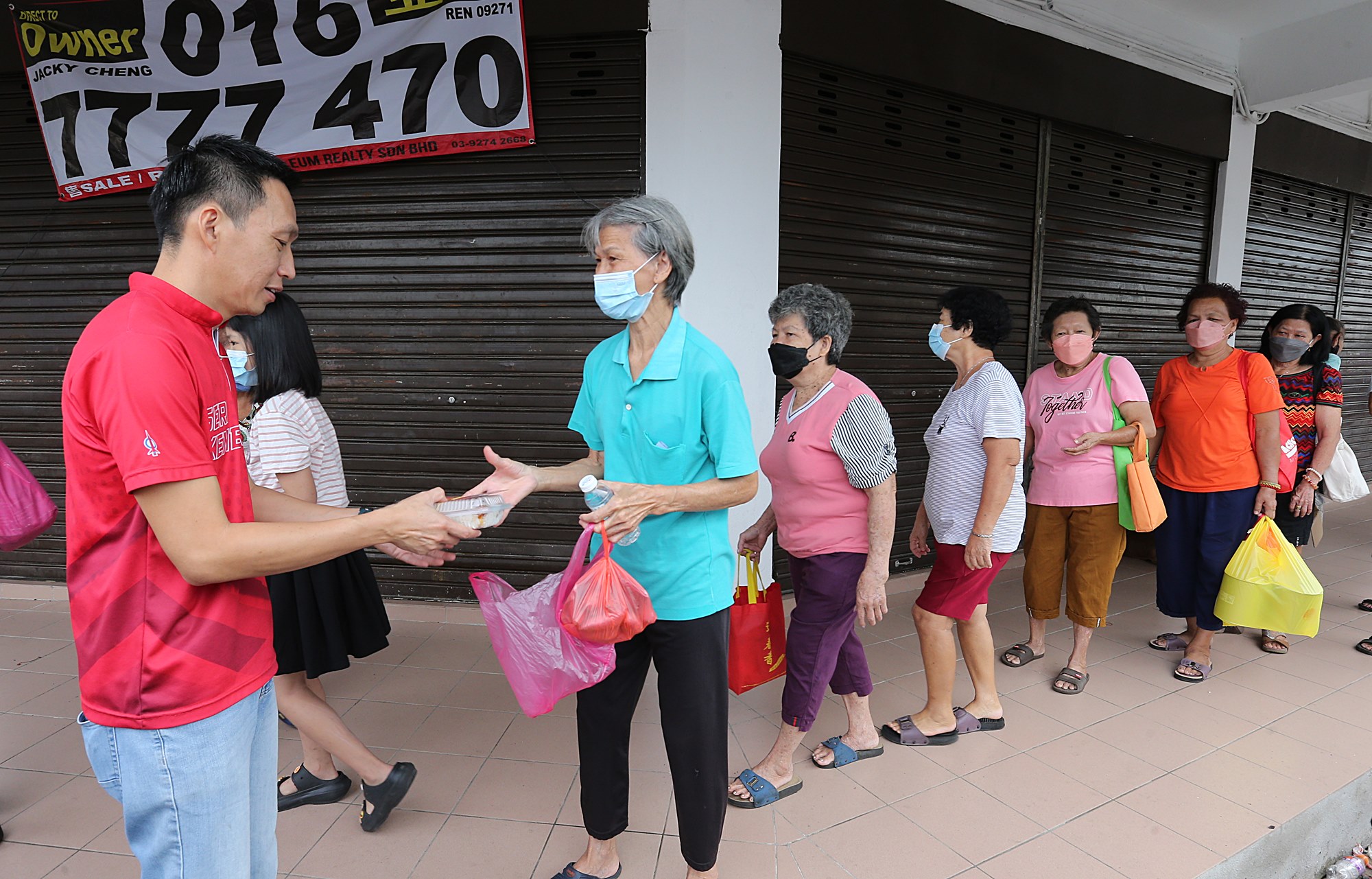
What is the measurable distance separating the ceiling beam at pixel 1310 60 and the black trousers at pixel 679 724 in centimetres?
666

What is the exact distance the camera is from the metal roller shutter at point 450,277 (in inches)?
153

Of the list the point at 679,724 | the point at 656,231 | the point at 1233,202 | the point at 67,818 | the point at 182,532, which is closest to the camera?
the point at 182,532

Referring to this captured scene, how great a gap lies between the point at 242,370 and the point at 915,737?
2752 mm

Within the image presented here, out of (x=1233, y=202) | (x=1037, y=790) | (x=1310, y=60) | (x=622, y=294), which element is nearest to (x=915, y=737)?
(x=1037, y=790)

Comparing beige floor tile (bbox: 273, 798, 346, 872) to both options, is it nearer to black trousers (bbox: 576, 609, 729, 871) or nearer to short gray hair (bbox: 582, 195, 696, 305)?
black trousers (bbox: 576, 609, 729, 871)

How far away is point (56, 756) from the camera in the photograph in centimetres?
275

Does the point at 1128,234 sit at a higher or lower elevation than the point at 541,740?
higher

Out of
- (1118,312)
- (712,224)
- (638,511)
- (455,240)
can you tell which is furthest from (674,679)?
(1118,312)

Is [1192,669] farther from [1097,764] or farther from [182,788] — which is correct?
[182,788]

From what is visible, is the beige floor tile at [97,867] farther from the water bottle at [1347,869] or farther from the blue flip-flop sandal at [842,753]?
the water bottle at [1347,869]

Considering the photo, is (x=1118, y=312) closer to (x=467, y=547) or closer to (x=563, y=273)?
(x=563, y=273)

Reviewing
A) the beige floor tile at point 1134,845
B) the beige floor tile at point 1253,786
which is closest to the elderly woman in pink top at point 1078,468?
the beige floor tile at point 1253,786

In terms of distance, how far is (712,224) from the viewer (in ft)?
12.5

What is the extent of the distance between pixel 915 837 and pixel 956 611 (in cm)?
84
